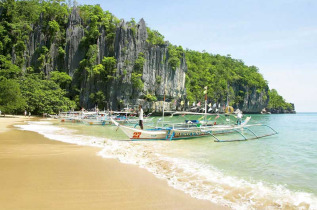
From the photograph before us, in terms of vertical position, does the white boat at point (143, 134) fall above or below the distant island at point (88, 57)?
below

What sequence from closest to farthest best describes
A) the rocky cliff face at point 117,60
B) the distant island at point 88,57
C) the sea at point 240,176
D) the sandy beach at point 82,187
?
the sandy beach at point 82,187, the sea at point 240,176, the distant island at point 88,57, the rocky cliff face at point 117,60

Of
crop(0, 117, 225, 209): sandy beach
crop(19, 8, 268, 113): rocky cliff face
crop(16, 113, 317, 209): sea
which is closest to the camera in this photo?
crop(0, 117, 225, 209): sandy beach

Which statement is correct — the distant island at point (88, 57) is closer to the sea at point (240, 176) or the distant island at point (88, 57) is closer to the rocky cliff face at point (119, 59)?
the rocky cliff face at point (119, 59)

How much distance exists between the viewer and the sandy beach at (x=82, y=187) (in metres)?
4.46

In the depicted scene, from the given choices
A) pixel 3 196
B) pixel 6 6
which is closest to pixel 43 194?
pixel 3 196

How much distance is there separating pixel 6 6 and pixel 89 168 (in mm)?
56997

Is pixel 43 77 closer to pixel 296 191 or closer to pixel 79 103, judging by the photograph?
pixel 79 103

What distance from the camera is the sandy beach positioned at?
446cm

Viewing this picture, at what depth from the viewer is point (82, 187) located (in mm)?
5273

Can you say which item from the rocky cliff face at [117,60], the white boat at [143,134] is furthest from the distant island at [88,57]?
the white boat at [143,134]

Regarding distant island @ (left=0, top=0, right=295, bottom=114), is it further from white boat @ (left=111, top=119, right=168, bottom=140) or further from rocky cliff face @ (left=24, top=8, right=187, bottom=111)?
white boat @ (left=111, top=119, right=168, bottom=140)

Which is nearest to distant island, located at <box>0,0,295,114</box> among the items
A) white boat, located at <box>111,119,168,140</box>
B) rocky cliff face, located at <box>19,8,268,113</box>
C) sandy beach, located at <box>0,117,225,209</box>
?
rocky cliff face, located at <box>19,8,268,113</box>

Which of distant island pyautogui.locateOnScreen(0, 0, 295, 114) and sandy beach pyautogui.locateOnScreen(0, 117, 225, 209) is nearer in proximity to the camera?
sandy beach pyautogui.locateOnScreen(0, 117, 225, 209)

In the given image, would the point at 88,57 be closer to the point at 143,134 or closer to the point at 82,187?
the point at 143,134
